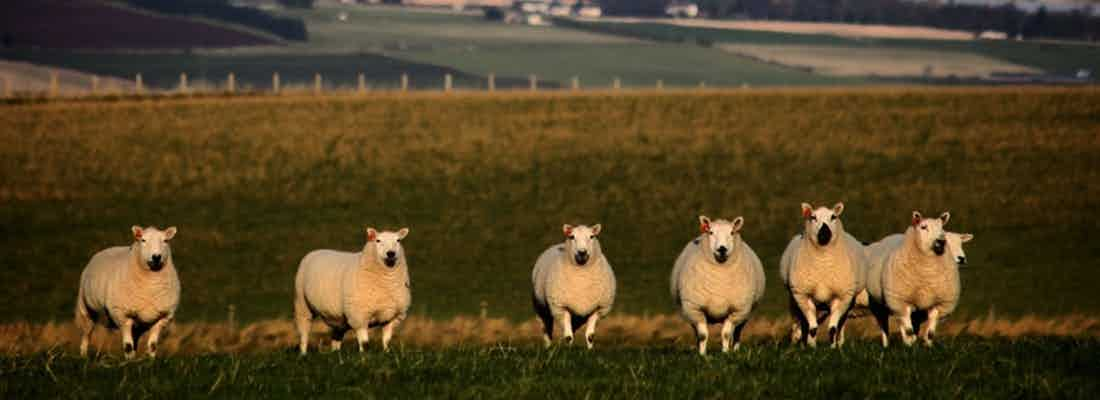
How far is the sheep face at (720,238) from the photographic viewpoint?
19.9 m

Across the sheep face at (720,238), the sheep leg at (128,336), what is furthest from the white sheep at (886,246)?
the sheep leg at (128,336)

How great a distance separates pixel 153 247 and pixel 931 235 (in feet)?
26.3

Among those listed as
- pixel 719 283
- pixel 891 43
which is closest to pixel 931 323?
pixel 719 283

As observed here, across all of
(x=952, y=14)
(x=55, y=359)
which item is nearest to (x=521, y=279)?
(x=55, y=359)

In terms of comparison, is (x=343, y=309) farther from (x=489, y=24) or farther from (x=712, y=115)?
Answer: (x=489, y=24)

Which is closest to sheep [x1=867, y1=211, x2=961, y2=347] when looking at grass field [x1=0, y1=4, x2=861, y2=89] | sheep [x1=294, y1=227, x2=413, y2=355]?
sheep [x1=294, y1=227, x2=413, y2=355]

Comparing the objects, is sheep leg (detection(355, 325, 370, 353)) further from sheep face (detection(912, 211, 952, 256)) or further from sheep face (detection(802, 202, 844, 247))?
sheep face (detection(912, 211, 952, 256))

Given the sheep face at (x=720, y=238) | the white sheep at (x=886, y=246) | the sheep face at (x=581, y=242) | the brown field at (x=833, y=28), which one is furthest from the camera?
the brown field at (x=833, y=28)

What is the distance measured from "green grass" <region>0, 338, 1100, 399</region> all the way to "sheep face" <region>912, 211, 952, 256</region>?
2.00 meters

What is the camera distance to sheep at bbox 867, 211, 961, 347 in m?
20.6

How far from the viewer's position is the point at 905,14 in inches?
5778

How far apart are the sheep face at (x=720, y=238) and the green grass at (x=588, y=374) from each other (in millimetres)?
1664

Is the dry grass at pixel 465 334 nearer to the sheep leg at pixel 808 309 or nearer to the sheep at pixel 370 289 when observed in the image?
the sheep at pixel 370 289

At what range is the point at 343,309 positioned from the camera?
70.4 ft
